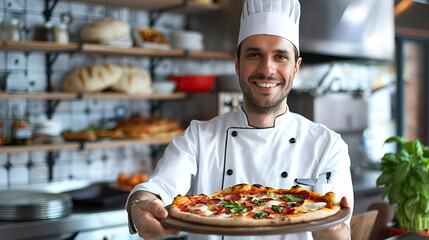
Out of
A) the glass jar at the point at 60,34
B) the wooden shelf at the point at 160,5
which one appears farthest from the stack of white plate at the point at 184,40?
the glass jar at the point at 60,34

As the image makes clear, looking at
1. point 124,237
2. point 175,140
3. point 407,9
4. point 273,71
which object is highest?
point 407,9

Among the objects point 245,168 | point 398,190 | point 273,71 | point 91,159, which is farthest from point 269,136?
point 91,159

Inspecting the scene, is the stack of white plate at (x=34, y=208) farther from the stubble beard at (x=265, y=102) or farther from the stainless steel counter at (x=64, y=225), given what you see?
the stubble beard at (x=265, y=102)

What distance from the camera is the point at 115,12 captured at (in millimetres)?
3680

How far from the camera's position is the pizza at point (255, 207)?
128 centimetres

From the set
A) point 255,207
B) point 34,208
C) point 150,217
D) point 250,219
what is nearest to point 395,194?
point 255,207

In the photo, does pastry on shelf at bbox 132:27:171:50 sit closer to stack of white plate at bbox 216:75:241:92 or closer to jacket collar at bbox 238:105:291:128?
→ stack of white plate at bbox 216:75:241:92

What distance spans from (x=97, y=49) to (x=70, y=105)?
52 cm

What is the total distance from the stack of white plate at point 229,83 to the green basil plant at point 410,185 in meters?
1.74

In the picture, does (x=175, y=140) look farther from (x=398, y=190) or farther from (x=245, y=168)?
(x=398, y=190)

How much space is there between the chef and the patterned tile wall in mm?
1735

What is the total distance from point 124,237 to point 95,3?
1649 mm

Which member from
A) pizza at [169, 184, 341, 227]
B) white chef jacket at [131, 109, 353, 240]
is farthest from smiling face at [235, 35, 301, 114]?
pizza at [169, 184, 341, 227]

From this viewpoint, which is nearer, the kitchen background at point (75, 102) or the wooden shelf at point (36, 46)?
the wooden shelf at point (36, 46)
